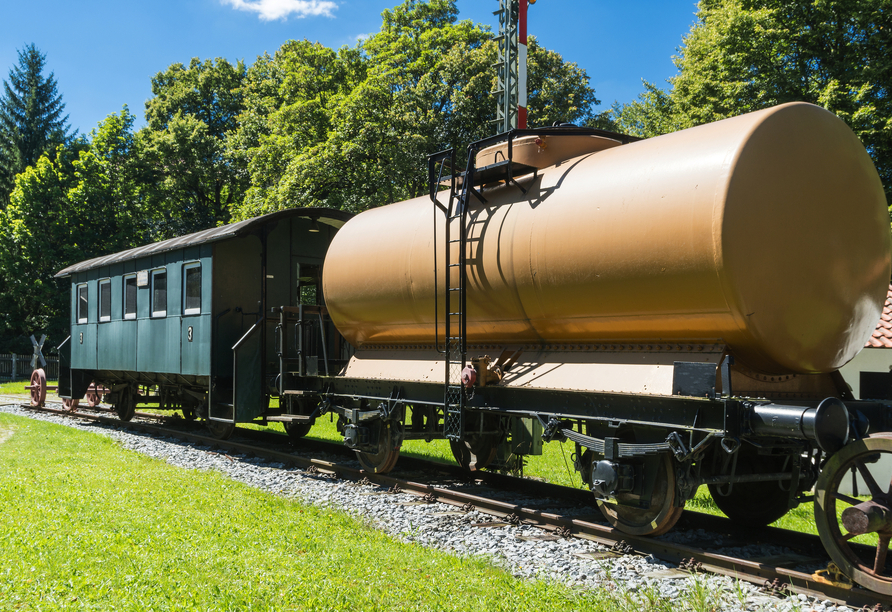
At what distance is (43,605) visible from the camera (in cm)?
497

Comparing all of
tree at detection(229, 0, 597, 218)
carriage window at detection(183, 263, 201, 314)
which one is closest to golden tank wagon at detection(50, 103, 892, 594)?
carriage window at detection(183, 263, 201, 314)

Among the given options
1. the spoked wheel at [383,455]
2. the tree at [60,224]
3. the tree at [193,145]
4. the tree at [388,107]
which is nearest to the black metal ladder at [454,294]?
the spoked wheel at [383,455]

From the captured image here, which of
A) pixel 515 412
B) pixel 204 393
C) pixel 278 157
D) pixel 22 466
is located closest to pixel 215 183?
pixel 278 157

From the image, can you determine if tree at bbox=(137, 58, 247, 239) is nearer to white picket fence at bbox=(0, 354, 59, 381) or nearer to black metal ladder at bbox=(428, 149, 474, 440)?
white picket fence at bbox=(0, 354, 59, 381)

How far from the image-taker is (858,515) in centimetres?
534

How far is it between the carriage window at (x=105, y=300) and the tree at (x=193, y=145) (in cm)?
2116

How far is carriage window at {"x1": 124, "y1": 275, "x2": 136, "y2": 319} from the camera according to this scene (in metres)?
16.1

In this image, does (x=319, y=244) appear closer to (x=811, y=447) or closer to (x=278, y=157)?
(x=811, y=447)

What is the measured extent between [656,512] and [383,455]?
14.9 ft

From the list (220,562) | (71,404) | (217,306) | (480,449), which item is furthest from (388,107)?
(220,562)

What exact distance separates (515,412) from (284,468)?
4960 millimetres

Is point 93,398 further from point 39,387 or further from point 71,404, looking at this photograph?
point 39,387

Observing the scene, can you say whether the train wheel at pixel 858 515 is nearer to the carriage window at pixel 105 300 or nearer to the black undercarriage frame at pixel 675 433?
the black undercarriage frame at pixel 675 433

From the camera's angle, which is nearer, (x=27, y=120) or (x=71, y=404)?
(x=71, y=404)
